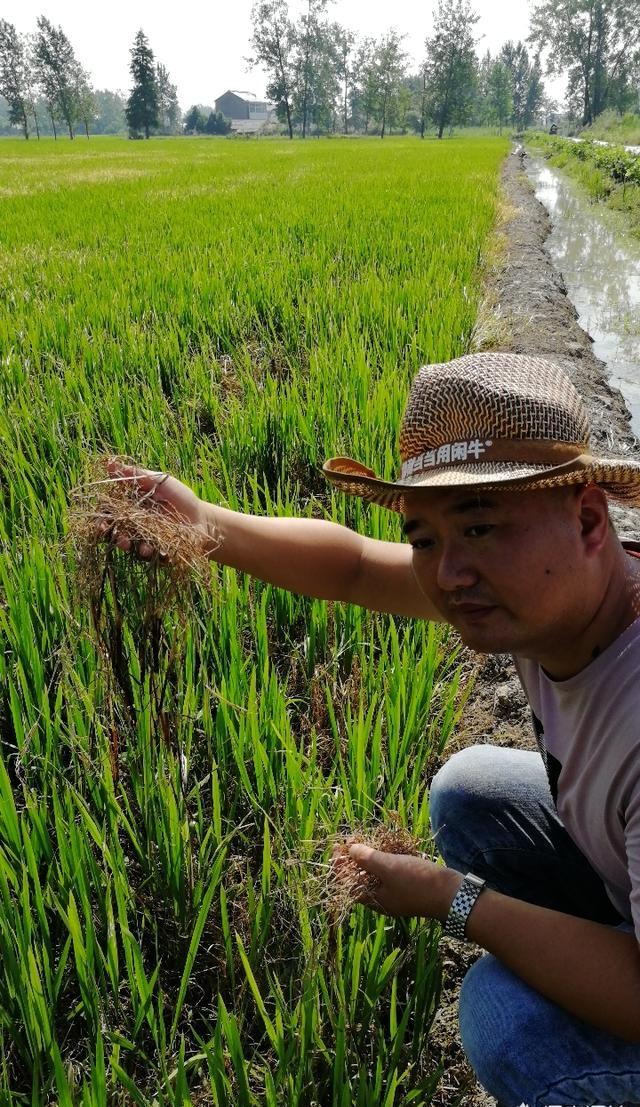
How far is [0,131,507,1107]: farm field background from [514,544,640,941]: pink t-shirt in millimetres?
259

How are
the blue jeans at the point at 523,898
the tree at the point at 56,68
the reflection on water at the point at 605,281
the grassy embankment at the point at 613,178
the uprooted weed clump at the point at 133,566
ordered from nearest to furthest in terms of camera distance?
the blue jeans at the point at 523,898 → the uprooted weed clump at the point at 133,566 → the reflection on water at the point at 605,281 → the grassy embankment at the point at 613,178 → the tree at the point at 56,68

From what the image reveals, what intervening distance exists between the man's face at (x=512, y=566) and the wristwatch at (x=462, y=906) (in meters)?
0.29

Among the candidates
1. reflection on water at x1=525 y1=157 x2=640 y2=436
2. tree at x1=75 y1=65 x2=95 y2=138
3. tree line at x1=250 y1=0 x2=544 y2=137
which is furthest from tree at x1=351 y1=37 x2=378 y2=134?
reflection on water at x1=525 y1=157 x2=640 y2=436

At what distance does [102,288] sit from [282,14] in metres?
59.3

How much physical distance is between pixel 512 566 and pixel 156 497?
0.52m

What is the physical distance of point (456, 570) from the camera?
807 millimetres

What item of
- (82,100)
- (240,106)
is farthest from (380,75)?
(240,106)

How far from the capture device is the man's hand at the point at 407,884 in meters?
0.93

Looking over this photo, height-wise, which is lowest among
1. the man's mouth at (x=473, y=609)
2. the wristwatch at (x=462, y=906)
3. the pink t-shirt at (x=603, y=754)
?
the wristwatch at (x=462, y=906)

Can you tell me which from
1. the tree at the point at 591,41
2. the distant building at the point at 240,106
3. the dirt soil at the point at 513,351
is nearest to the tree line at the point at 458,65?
the tree at the point at 591,41

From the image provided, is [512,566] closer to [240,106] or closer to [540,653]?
[540,653]

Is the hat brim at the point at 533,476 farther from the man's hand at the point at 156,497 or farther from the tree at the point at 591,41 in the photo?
the tree at the point at 591,41

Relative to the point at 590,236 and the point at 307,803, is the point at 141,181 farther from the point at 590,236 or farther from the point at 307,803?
the point at 307,803

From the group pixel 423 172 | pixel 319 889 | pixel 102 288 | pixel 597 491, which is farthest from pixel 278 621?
pixel 423 172
